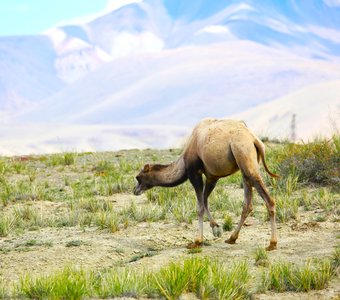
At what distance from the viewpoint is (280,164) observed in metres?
17.3

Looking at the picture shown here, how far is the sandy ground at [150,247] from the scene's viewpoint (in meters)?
10.2

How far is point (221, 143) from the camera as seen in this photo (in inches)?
425

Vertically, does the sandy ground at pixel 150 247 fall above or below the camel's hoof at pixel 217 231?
below

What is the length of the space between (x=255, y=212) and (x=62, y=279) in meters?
6.04

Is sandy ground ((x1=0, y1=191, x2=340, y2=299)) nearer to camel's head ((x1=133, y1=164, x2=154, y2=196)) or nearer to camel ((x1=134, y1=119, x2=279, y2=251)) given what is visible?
camel ((x1=134, y1=119, x2=279, y2=251))

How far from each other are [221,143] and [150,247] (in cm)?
174

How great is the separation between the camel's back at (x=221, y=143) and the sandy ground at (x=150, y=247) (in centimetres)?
105

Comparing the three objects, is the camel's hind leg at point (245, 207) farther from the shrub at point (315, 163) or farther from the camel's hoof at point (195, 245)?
the shrub at point (315, 163)

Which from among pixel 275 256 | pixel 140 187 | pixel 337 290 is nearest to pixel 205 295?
pixel 337 290

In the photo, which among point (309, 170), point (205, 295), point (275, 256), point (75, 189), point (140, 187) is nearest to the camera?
point (205, 295)

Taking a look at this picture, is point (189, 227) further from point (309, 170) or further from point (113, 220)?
point (309, 170)

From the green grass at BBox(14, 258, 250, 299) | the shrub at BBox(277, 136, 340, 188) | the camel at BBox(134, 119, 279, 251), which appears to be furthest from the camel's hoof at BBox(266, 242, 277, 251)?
the shrub at BBox(277, 136, 340, 188)

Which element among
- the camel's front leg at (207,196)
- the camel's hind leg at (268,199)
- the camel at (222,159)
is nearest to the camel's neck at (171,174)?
the camel at (222,159)

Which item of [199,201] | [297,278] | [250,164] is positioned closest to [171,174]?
[199,201]
